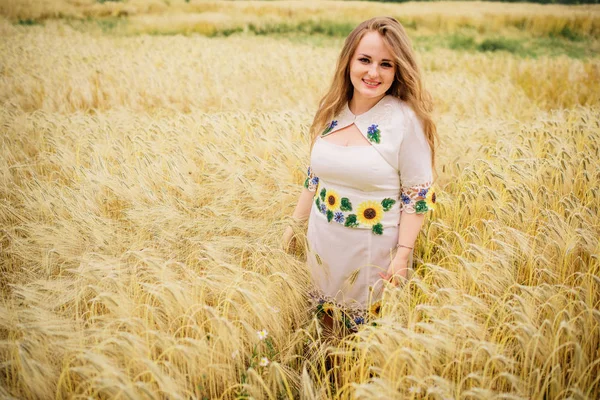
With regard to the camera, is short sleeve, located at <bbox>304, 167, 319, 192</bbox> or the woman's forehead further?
short sleeve, located at <bbox>304, 167, 319, 192</bbox>

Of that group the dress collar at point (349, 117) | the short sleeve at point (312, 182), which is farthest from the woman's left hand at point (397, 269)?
the dress collar at point (349, 117)

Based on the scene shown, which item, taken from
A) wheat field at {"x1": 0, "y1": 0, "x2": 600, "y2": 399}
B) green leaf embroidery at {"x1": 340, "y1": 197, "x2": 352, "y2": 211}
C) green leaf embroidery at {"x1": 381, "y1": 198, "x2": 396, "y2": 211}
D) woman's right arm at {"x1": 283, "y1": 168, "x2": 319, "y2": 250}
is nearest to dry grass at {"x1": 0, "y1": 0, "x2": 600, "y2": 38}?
wheat field at {"x1": 0, "y1": 0, "x2": 600, "y2": 399}

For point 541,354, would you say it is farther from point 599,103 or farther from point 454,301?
point 599,103

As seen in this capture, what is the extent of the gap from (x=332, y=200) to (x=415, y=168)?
0.46 m

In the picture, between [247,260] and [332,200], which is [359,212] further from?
[247,260]

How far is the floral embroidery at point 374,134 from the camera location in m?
1.84

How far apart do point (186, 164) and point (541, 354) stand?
2.74 metres

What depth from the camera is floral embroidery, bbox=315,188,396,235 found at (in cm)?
194

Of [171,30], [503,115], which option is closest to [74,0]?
[171,30]

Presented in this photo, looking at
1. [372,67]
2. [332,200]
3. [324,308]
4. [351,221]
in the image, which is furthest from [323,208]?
[372,67]

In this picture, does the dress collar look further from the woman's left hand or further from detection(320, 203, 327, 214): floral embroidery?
the woman's left hand

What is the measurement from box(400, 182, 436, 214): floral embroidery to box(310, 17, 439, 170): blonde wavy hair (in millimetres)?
176

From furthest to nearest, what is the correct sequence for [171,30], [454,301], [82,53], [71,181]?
[171,30] < [82,53] < [71,181] < [454,301]

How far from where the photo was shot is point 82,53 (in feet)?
26.8
